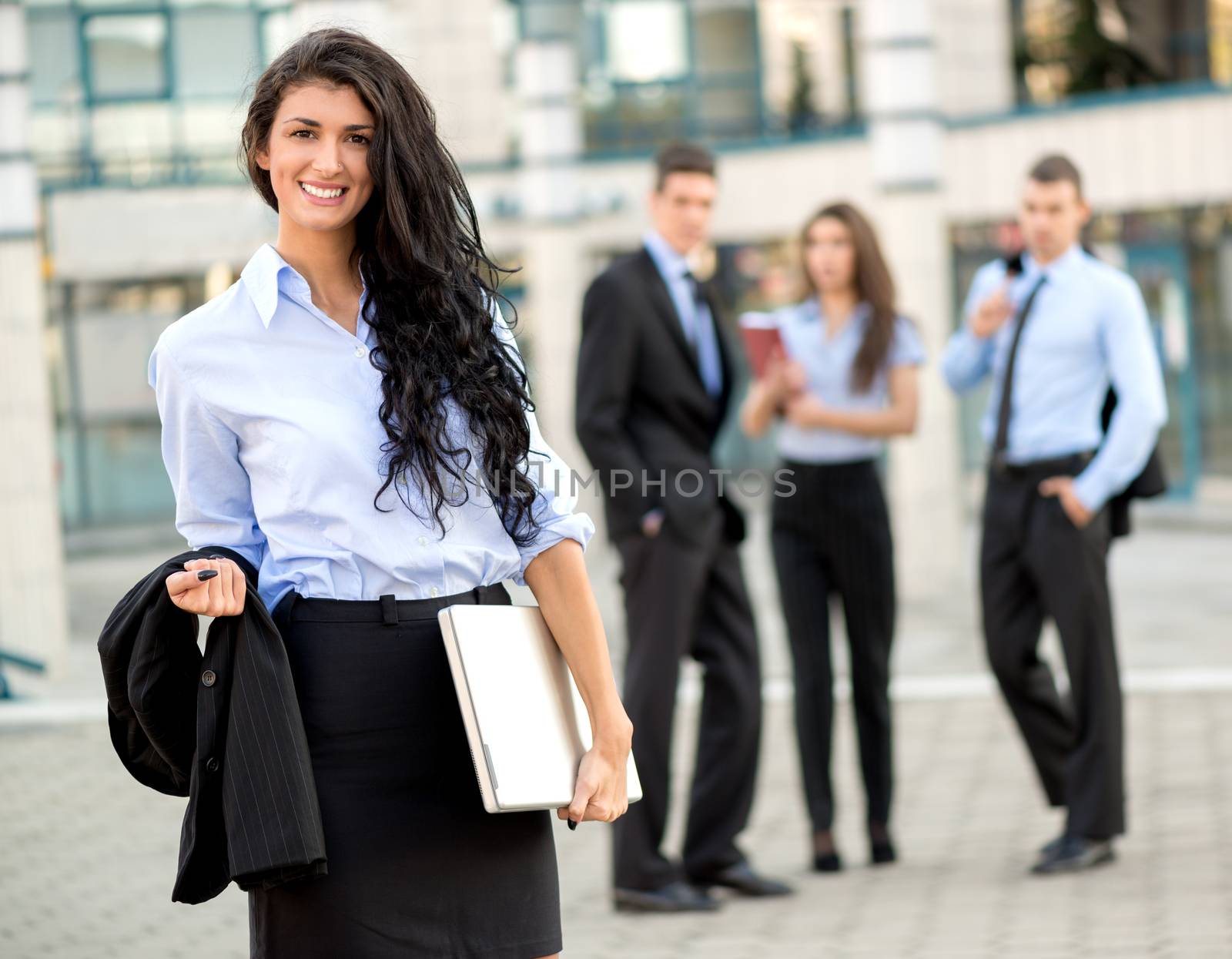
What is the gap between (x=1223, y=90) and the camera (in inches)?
624

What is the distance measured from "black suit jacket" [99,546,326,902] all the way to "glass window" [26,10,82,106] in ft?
30.4

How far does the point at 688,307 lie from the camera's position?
565 centimetres

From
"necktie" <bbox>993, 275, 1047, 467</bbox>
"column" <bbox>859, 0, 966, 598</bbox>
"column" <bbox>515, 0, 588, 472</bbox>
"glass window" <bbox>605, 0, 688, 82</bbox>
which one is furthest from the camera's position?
"glass window" <bbox>605, 0, 688, 82</bbox>

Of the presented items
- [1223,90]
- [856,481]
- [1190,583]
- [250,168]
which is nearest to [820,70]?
[1223,90]

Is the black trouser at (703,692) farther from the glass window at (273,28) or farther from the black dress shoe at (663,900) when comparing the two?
the glass window at (273,28)

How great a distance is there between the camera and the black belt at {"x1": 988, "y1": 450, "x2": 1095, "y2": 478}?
19.0 feet

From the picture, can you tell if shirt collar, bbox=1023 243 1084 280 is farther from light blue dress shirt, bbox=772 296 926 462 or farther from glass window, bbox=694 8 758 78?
glass window, bbox=694 8 758 78

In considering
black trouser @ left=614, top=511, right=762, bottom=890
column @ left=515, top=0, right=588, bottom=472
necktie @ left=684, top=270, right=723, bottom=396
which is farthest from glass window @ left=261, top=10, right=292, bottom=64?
black trouser @ left=614, top=511, right=762, bottom=890

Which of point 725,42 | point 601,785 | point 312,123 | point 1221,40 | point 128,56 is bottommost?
point 601,785

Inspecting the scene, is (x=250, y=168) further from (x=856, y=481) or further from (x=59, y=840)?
(x=59, y=840)

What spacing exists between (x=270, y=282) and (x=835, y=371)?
3843mm

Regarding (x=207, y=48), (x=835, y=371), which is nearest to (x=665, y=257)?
(x=835, y=371)

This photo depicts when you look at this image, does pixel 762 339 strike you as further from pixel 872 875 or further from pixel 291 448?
pixel 291 448

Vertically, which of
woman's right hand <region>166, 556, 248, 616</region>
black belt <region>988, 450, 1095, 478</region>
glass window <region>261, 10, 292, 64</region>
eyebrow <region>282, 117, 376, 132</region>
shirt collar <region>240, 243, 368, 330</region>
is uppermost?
glass window <region>261, 10, 292, 64</region>
